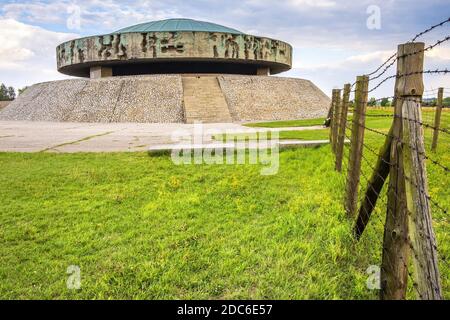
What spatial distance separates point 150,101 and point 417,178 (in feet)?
83.7

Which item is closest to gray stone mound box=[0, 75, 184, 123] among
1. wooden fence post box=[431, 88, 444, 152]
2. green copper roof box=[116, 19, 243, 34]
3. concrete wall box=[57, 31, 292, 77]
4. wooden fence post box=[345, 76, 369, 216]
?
concrete wall box=[57, 31, 292, 77]

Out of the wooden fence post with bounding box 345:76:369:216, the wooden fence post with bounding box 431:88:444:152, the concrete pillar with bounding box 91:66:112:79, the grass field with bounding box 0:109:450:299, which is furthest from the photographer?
the concrete pillar with bounding box 91:66:112:79

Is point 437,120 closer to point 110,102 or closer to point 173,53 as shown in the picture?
point 110,102

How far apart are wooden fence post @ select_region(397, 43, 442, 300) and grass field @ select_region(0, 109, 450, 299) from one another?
33.1 inches

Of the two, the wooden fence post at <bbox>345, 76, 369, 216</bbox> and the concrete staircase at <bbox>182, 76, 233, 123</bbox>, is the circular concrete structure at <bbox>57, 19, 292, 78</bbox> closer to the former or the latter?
the concrete staircase at <bbox>182, 76, 233, 123</bbox>

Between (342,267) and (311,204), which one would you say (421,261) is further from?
(311,204)

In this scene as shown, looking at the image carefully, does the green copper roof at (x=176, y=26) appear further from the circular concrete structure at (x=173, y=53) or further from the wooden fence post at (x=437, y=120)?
the wooden fence post at (x=437, y=120)

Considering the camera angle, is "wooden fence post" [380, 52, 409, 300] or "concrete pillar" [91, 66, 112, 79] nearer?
"wooden fence post" [380, 52, 409, 300]

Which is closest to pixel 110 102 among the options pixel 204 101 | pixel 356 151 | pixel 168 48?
pixel 168 48

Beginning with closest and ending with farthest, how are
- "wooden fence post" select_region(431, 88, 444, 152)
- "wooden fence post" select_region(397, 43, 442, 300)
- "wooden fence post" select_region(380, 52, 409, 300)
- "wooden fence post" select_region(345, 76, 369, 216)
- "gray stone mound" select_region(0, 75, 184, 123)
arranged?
1. "wooden fence post" select_region(397, 43, 442, 300)
2. "wooden fence post" select_region(380, 52, 409, 300)
3. "wooden fence post" select_region(345, 76, 369, 216)
4. "wooden fence post" select_region(431, 88, 444, 152)
5. "gray stone mound" select_region(0, 75, 184, 123)

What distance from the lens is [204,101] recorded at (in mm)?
26812

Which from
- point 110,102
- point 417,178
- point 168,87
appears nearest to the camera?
point 417,178

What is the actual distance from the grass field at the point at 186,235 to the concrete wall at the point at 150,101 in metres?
18.6

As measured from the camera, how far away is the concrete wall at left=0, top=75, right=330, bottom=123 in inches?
1019
